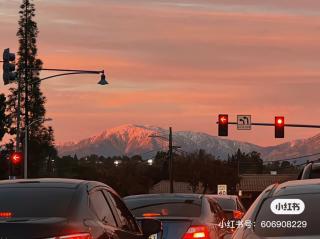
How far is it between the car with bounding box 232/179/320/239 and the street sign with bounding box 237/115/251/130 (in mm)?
39131

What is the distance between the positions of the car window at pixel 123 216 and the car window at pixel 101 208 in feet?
0.93

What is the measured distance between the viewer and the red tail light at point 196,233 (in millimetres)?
11966

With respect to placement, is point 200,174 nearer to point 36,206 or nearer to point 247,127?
point 247,127

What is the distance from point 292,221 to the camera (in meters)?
6.78

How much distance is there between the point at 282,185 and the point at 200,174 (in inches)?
3671

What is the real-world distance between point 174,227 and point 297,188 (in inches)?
191

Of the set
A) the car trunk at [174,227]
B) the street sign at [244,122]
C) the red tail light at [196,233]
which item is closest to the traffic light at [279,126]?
the street sign at [244,122]

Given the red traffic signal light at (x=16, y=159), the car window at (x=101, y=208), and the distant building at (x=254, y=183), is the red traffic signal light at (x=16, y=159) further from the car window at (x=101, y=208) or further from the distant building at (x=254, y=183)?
the distant building at (x=254, y=183)

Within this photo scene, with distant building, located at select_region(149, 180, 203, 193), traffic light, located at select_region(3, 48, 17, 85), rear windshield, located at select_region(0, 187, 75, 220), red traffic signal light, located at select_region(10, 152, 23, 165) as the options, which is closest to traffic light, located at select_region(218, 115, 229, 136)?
red traffic signal light, located at select_region(10, 152, 23, 165)

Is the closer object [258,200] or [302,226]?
[302,226]

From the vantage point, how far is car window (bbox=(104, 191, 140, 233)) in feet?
29.9

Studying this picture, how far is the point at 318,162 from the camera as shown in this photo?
13.3 metres

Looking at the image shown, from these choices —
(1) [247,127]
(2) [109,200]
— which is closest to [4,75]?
(1) [247,127]

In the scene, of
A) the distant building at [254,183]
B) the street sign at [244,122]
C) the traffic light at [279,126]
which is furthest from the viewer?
the distant building at [254,183]
